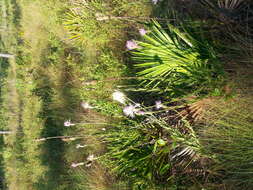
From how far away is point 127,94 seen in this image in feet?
8.63

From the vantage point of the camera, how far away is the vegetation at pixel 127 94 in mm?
1970

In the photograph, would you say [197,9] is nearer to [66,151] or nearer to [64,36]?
[64,36]

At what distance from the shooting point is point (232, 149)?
6.31 feet

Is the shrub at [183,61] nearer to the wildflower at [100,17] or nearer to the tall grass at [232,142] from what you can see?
the tall grass at [232,142]

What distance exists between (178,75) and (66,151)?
74.3 inches

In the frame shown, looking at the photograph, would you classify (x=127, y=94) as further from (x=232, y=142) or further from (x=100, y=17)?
(x=232, y=142)

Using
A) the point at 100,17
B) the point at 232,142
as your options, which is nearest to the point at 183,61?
the point at 232,142

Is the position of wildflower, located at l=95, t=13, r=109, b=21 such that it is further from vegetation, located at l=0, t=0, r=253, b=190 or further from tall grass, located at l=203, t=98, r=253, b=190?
tall grass, located at l=203, t=98, r=253, b=190

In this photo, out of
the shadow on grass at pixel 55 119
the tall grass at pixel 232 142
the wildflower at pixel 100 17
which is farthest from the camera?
the shadow on grass at pixel 55 119

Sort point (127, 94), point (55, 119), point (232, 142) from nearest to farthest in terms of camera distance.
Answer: point (232, 142) → point (127, 94) → point (55, 119)

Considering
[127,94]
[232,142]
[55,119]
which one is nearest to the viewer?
[232,142]

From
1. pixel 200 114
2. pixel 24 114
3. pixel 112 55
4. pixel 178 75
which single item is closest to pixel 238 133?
pixel 200 114

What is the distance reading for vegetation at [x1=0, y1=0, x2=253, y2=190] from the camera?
1970mm

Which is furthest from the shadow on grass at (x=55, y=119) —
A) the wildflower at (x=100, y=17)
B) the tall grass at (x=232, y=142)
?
the tall grass at (x=232, y=142)
